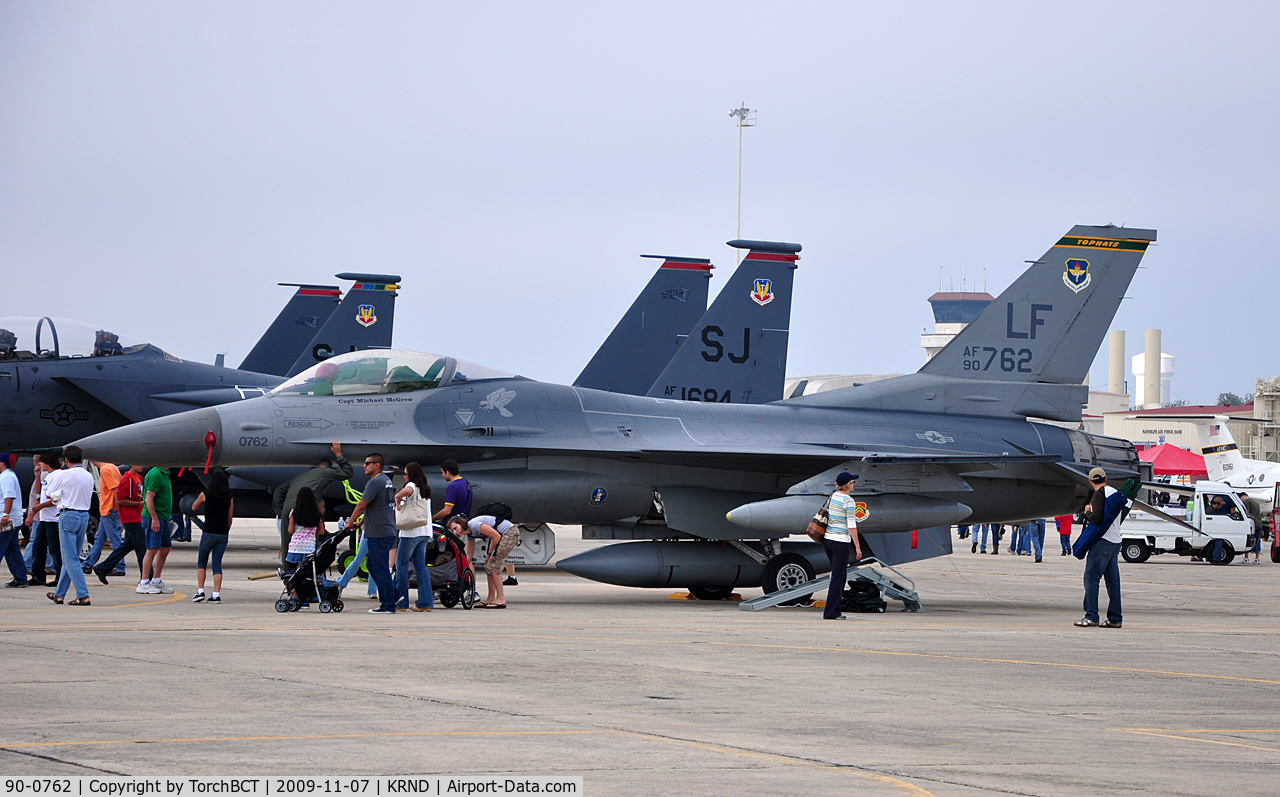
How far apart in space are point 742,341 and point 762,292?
91 cm

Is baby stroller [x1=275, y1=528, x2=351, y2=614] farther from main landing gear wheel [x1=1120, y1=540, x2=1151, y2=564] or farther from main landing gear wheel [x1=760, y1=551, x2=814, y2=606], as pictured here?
main landing gear wheel [x1=1120, y1=540, x2=1151, y2=564]

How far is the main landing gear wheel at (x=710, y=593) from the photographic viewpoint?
17.3 metres

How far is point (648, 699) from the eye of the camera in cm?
774

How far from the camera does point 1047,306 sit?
18531 mm

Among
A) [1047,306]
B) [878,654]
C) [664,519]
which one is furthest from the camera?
[1047,306]

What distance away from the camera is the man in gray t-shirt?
13.6m

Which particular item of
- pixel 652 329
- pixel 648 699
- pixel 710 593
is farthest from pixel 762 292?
pixel 648 699

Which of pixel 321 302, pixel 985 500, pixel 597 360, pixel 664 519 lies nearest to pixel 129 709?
pixel 664 519

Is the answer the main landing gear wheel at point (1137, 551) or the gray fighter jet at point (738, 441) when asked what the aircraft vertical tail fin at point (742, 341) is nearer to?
the gray fighter jet at point (738, 441)

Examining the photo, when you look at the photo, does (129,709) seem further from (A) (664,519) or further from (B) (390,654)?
(A) (664,519)

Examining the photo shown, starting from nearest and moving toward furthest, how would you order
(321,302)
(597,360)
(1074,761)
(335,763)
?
1. (335,763)
2. (1074,761)
3. (597,360)
4. (321,302)

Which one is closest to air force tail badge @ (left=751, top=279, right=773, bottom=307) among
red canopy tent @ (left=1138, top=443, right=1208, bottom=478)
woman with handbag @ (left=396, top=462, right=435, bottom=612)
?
woman with handbag @ (left=396, top=462, right=435, bottom=612)

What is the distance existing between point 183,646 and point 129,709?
9.91 ft

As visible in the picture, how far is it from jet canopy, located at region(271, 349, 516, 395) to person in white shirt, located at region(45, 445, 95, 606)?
2.78 metres
